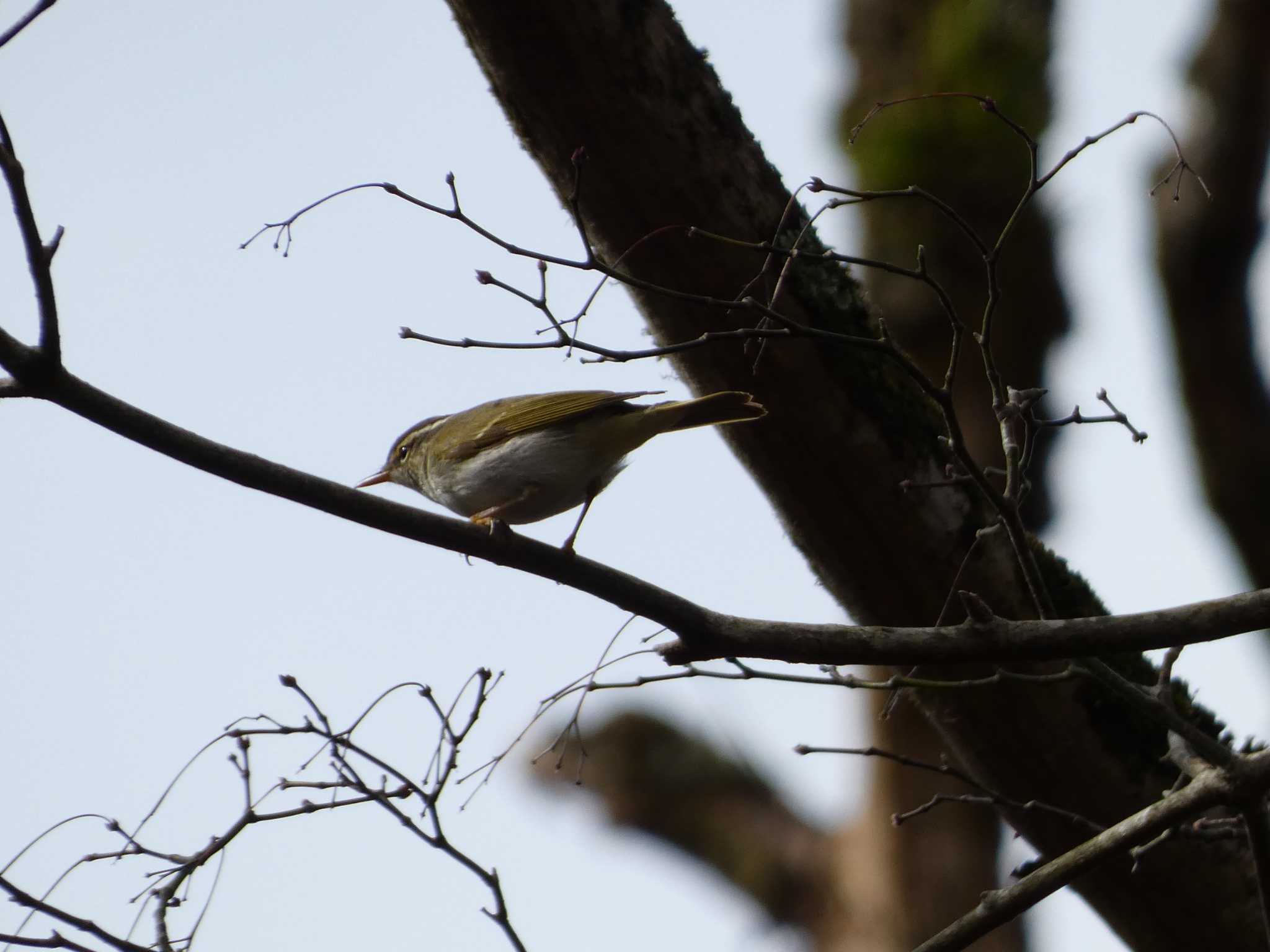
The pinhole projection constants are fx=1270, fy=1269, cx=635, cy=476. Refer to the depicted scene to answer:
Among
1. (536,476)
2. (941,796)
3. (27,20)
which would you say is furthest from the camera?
(536,476)

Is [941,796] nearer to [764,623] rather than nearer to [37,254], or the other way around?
[764,623]

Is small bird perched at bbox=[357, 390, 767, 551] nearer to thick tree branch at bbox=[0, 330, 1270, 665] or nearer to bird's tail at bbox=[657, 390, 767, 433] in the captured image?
bird's tail at bbox=[657, 390, 767, 433]

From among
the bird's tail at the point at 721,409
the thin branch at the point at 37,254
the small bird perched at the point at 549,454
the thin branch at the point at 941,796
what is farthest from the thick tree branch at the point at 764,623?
the small bird perched at the point at 549,454

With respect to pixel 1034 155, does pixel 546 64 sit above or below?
above

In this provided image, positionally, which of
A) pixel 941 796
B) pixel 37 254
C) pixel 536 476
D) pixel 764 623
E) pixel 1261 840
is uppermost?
pixel 536 476

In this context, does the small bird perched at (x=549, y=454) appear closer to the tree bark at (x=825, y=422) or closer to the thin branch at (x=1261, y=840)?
the tree bark at (x=825, y=422)

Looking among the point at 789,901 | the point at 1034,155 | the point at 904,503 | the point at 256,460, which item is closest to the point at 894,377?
the point at 904,503

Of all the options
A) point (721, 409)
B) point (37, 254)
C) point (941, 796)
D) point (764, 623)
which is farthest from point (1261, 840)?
point (37, 254)

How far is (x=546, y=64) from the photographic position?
338 centimetres

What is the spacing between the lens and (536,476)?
4266 mm

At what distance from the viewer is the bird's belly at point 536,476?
14.0ft

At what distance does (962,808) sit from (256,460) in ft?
31.8

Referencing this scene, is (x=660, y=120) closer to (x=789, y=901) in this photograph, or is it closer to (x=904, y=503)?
(x=904, y=503)

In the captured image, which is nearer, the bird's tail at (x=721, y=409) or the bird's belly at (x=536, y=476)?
the bird's tail at (x=721, y=409)
